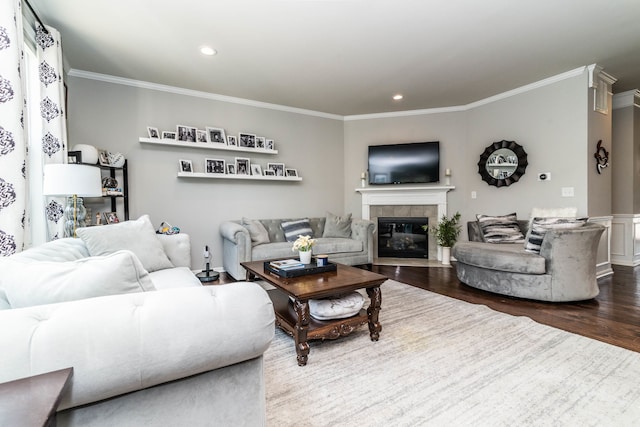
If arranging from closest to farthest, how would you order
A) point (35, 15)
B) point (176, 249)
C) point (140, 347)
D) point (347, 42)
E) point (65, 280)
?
point (140, 347)
point (65, 280)
point (35, 15)
point (176, 249)
point (347, 42)

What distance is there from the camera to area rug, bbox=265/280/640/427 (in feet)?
4.55

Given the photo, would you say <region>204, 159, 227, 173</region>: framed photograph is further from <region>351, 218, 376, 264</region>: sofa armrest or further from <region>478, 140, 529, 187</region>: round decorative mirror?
<region>478, 140, 529, 187</region>: round decorative mirror

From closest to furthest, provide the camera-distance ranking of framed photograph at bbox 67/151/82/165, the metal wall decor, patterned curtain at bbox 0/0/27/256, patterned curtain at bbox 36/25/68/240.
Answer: patterned curtain at bbox 0/0/27/256 < patterned curtain at bbox 36/25/68/240 < framed photograph at bbox 67/151/82/165 < the metal wall decor

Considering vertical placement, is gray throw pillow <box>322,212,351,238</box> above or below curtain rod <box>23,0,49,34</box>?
below

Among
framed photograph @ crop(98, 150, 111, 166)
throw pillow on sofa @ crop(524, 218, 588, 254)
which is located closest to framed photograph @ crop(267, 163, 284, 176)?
framed photograph @ crop(98, 150, 111, 166)

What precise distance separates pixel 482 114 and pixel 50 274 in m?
5.40

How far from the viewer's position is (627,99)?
4.60 metres

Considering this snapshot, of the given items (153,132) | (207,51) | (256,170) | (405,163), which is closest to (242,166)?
(256,170)

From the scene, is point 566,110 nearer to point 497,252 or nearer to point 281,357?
point 497,252

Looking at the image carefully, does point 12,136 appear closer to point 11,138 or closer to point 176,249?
point 11,138

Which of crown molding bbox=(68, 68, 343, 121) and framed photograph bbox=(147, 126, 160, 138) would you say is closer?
crown molding bbox=(68, 68, 343, 121)

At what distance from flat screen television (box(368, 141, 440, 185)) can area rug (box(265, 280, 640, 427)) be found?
307cm

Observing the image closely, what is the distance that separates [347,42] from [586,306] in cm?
342

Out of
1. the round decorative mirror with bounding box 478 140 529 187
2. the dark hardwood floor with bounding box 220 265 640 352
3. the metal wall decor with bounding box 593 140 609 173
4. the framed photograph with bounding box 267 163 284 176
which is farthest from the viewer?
the framed photograph with bounding box 267 163 284 176
